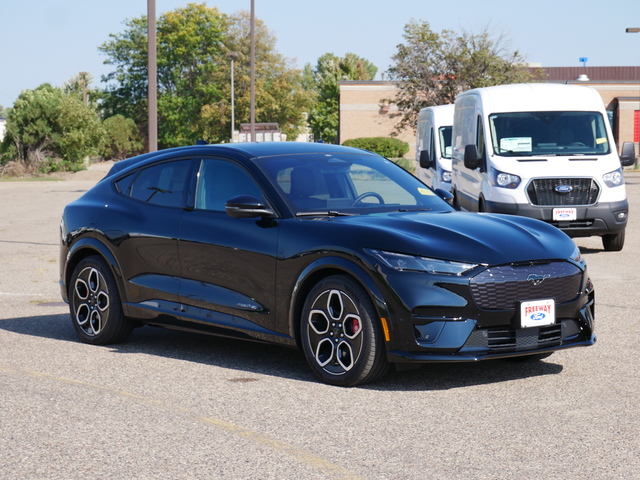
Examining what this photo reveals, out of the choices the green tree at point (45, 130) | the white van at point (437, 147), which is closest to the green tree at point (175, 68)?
the green tree at point (45, 130)

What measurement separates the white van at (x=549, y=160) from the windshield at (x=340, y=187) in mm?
7505

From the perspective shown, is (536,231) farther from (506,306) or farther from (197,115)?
(197,115)

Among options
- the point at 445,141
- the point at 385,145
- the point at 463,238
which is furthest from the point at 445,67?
the point at 463,238

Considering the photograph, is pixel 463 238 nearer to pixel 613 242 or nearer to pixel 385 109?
pixel 613 242

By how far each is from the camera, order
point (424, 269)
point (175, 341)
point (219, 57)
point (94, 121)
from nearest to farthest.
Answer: point (424, 269) < point (175, 341) < point (94, 121) < point (219, 57)

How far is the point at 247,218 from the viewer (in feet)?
22.4

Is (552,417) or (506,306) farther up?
(506,306)

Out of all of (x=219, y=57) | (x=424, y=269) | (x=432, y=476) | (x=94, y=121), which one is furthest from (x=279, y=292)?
(x=219, y=57)

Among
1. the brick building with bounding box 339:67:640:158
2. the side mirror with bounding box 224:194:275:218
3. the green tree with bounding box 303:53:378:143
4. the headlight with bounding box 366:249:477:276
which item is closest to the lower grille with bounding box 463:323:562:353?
the headlight with bounding box 366:249:477:276

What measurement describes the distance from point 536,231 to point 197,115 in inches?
3557

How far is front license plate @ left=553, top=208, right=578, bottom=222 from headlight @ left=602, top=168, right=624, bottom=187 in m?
0.69

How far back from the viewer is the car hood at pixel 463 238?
5.93m

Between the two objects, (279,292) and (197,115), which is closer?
(279,292)

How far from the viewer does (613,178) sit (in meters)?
14.7
